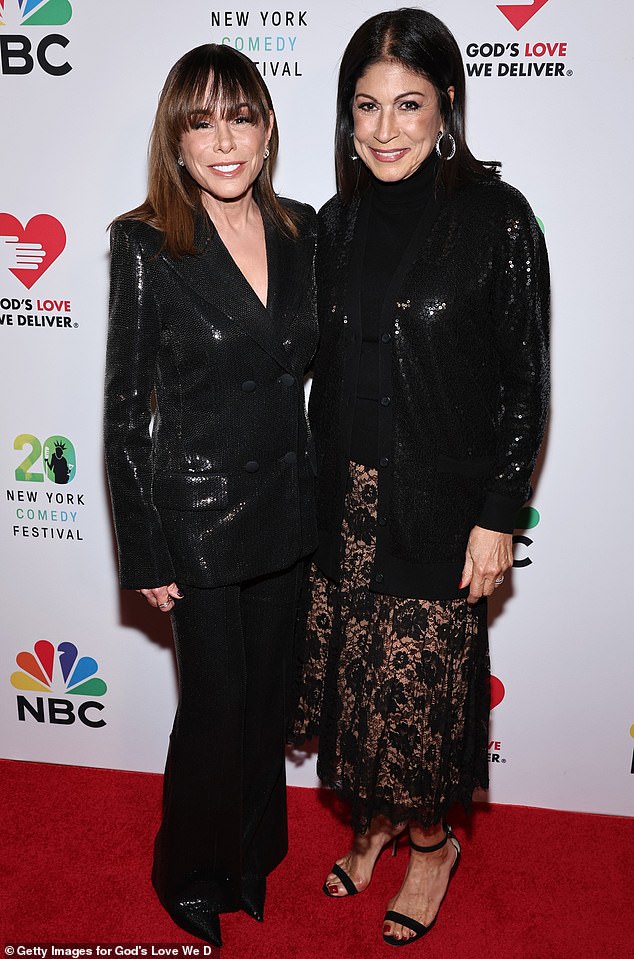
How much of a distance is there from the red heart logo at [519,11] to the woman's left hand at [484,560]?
1211 mm

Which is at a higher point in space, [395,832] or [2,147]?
[2,147]

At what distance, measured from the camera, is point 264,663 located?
7.21ft

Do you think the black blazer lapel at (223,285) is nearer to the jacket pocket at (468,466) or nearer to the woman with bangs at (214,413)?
the woman with bangs at (214,413)

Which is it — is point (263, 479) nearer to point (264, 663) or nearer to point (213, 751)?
point (264, 663)

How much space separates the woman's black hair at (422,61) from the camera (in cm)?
178

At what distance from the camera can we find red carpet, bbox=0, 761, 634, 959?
2.27m

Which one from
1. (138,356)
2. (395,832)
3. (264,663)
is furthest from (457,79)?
(395,832)

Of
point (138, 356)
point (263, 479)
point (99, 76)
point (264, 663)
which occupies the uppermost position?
point (99, 76)

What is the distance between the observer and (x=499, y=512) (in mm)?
1956

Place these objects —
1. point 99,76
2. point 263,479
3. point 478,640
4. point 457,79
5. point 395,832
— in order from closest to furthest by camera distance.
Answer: point 457,79 < point 263,479 < point 478,640 < point 99,76 < point 395,832

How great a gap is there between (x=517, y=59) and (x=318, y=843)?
2120 millimetres

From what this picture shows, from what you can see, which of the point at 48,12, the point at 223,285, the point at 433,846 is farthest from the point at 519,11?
the point at 433,846

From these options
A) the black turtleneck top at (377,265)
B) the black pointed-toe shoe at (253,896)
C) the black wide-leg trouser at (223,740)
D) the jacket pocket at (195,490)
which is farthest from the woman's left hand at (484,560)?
the black pointed-toe shoe at (253,896)

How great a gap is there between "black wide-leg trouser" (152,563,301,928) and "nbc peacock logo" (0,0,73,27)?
146 cm
